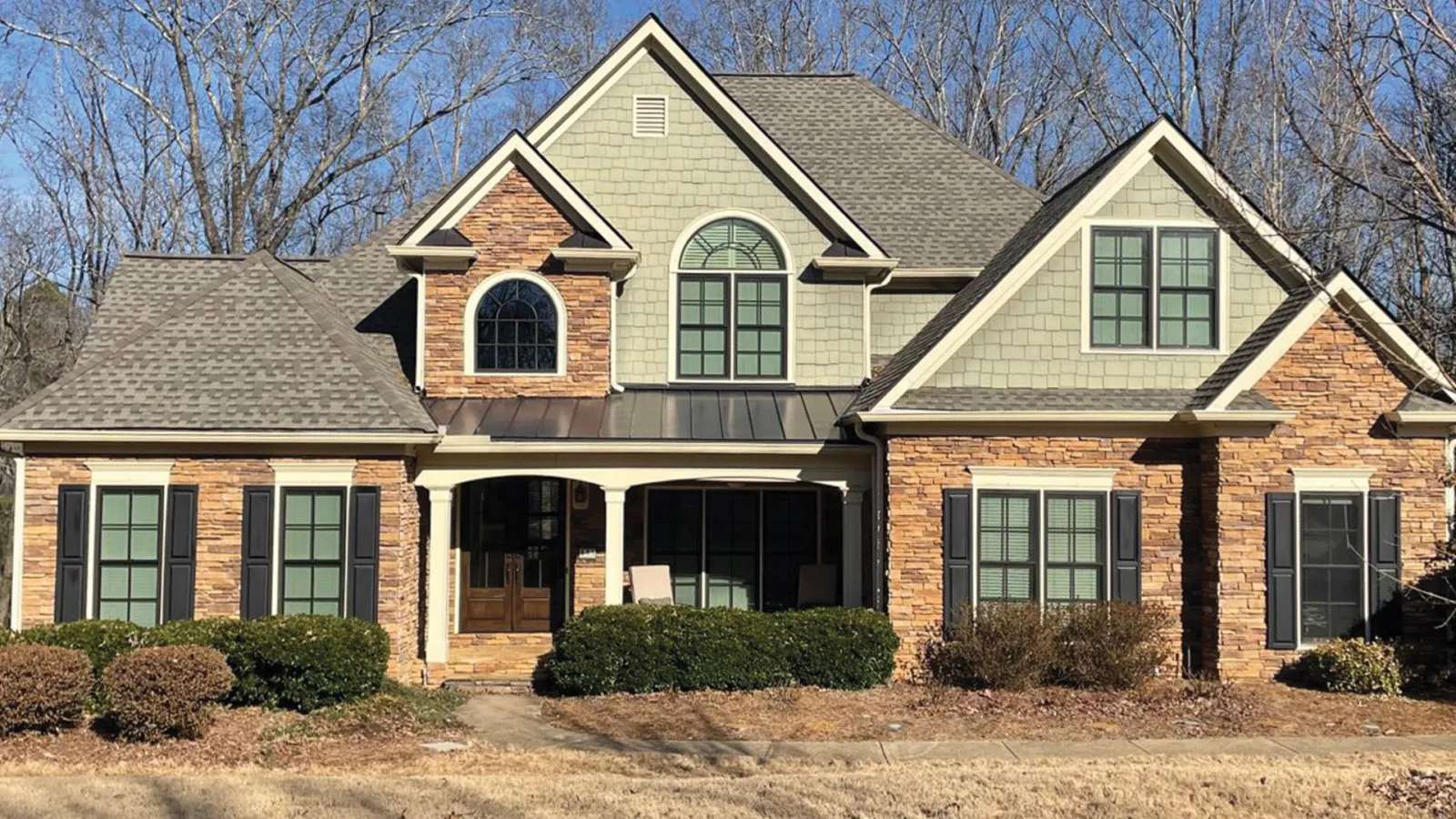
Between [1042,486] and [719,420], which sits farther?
[719,420]

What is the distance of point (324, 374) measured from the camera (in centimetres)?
1388

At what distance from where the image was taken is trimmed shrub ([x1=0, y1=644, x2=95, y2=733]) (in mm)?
10562

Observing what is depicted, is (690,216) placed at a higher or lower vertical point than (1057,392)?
higher

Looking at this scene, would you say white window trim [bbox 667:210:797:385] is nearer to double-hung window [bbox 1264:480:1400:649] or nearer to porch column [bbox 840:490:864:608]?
porch column [bbox 840:490:864:608]

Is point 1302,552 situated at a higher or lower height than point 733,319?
lower

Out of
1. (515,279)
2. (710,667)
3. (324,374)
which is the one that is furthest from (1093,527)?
(324,374)

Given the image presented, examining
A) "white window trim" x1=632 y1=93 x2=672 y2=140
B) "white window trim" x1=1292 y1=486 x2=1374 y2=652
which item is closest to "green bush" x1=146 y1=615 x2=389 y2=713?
"white window trim" x1=632 y1=93 x2=672 y2=140

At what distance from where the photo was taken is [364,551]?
44.0 ft

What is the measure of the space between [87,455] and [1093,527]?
11.3 m

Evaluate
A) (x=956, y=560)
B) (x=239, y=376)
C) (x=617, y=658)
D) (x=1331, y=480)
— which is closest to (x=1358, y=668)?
(x=1331, y=480)

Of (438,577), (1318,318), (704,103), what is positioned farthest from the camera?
(704,103)

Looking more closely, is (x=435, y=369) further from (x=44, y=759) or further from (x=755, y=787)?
(x=755, y=787)

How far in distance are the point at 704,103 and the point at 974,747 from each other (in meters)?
9.54

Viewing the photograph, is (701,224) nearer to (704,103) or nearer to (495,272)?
(704,103)
